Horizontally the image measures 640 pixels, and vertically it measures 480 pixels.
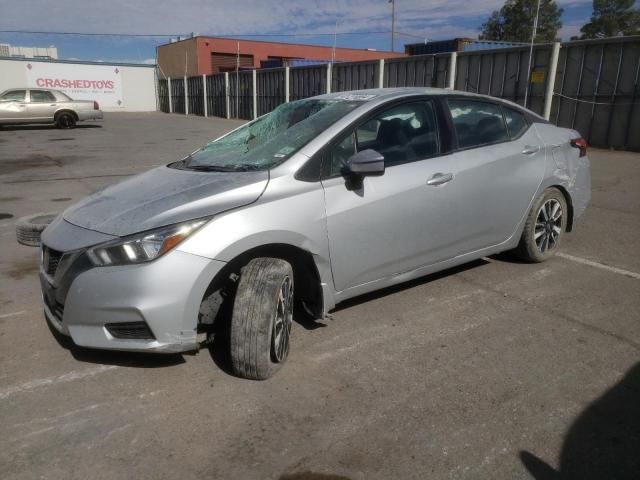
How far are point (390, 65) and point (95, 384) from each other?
62.1ft

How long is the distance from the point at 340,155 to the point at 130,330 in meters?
1.60

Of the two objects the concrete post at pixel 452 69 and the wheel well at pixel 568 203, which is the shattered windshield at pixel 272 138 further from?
the concrete post at pixel 452 69

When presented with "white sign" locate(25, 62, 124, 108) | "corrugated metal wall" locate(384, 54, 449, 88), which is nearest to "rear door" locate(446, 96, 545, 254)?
"corrugated metal wall" locate(384, 54, 449, 88)

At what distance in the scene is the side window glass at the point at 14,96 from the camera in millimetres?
20672

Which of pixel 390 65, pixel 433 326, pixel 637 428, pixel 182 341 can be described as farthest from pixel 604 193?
pixel 390 65

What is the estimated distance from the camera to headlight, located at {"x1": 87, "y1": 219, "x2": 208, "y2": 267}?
8.76ft

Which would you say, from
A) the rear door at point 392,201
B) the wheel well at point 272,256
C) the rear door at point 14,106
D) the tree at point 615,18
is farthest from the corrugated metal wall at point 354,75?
the tree at point 615,18

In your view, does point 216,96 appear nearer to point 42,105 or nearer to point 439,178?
point 42,105

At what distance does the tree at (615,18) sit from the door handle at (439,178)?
71169 mm

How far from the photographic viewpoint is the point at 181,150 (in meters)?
14.9

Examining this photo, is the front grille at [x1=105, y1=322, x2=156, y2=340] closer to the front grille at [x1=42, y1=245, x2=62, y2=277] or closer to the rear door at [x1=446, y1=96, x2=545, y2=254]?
the front grille at [x1=42, y1=245, x2=62, y2=277]

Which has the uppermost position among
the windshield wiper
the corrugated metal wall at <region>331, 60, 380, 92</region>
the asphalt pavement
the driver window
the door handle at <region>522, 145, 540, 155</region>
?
the corrugated metal wall at <region>331, 60, 380, 92</region>

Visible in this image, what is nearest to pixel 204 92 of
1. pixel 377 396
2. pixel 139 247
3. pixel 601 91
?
pixel 601 91

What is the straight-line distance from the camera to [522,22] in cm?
6781
